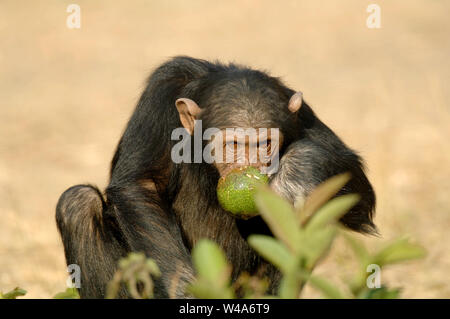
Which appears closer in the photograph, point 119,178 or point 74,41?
point 119,178

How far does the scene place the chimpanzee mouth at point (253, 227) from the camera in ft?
18.1

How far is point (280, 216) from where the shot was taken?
5.02 ft

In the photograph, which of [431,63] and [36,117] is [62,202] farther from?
[431,63]

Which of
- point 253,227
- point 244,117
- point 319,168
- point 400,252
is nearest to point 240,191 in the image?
point 244,117

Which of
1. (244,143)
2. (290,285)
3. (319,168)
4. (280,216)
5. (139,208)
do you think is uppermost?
(280,216)

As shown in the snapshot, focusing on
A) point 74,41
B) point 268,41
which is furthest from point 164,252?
point 74,41

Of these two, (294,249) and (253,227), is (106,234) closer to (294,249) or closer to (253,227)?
(253,227)

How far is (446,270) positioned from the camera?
8430mm

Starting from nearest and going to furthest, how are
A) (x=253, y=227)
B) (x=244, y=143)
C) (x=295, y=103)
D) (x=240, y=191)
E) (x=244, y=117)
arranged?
(x=240, y=191), (x=244, y=143), (x=244, y=117), (x=295, y=103), (x=253, y=227)

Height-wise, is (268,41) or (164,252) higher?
(268,41)

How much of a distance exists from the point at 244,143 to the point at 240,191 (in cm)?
67

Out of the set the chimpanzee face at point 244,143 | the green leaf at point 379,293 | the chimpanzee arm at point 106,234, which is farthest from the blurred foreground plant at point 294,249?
the chimpanzee face at point 244,143
